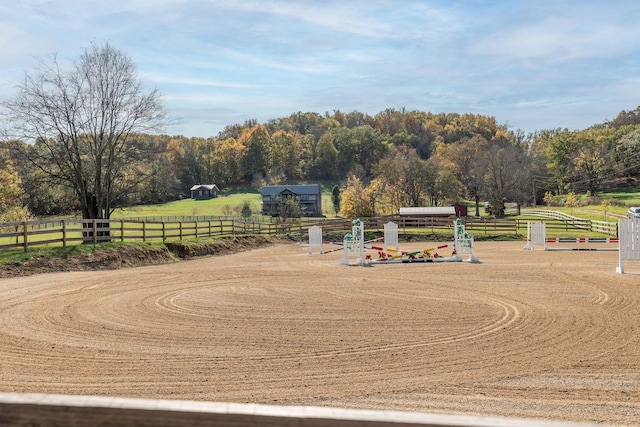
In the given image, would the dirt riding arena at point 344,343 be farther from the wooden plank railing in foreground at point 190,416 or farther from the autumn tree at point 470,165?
the autumn tree at point 470,165

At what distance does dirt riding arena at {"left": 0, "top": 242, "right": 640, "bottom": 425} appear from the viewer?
20.4ft

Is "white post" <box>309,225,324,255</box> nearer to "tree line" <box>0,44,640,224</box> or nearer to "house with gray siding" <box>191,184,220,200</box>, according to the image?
"tree line" <box>0,44,640,224</box>

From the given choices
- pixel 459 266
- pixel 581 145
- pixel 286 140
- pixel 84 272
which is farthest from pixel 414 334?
pixel 286 140

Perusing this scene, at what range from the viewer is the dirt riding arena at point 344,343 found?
245 inches

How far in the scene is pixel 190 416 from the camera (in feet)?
5.62

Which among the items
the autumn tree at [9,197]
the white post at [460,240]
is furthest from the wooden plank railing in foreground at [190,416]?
the autumn tree at [9,197]

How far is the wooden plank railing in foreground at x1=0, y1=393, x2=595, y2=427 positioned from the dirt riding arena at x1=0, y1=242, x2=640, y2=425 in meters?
4.29

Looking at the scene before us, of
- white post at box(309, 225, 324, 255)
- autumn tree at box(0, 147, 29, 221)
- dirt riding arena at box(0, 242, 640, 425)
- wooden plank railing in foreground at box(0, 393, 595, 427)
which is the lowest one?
dirt riding arena at box(0, 242, 640, 425)

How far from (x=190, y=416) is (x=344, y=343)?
709 centimetres

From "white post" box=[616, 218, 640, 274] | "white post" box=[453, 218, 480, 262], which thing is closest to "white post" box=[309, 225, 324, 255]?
"white post" box=[453, 218, 480, 262]

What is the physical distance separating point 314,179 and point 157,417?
5116 inches

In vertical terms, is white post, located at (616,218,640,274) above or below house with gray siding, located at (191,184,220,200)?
below

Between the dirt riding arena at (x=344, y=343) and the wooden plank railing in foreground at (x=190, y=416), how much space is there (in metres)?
4.29

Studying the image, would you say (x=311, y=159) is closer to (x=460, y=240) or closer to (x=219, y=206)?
(x=219, y=206)
